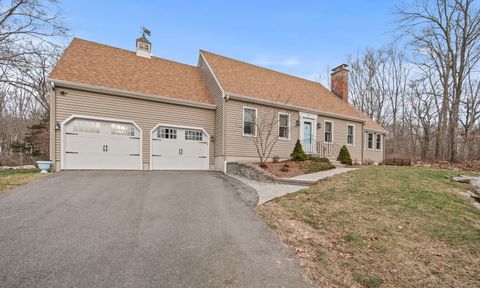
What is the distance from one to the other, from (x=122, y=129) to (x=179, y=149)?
2.63 meters

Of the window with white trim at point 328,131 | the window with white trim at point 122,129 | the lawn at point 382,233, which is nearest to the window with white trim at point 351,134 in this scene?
the window with white trim at point 328,131

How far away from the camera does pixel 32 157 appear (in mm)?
18531

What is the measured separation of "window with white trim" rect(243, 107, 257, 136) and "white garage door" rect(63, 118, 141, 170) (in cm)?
510

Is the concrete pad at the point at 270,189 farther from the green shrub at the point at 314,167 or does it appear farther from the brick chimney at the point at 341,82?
the brick chimney at the point at 341,82

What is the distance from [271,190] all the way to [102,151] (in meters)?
7.22

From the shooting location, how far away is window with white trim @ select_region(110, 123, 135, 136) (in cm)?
1045

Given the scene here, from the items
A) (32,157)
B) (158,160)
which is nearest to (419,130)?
(158,160)

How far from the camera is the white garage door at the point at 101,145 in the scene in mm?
9625

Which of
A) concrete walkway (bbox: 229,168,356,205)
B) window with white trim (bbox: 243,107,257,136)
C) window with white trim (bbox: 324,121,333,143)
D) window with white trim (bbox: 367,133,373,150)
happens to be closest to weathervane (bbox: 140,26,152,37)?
window with white trim (bbox: 243,107,257,136)

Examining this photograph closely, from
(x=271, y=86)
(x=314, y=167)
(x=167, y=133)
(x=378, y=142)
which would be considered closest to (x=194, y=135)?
(x=167, y=133)

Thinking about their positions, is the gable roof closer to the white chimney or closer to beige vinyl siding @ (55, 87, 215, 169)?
beige vinyl siding @ (55, 87, 215, 169)

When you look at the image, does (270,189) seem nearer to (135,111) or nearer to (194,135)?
(194,135)

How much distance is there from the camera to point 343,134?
1614 centimetres

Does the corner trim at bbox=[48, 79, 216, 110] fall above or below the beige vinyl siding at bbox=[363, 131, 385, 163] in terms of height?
above
